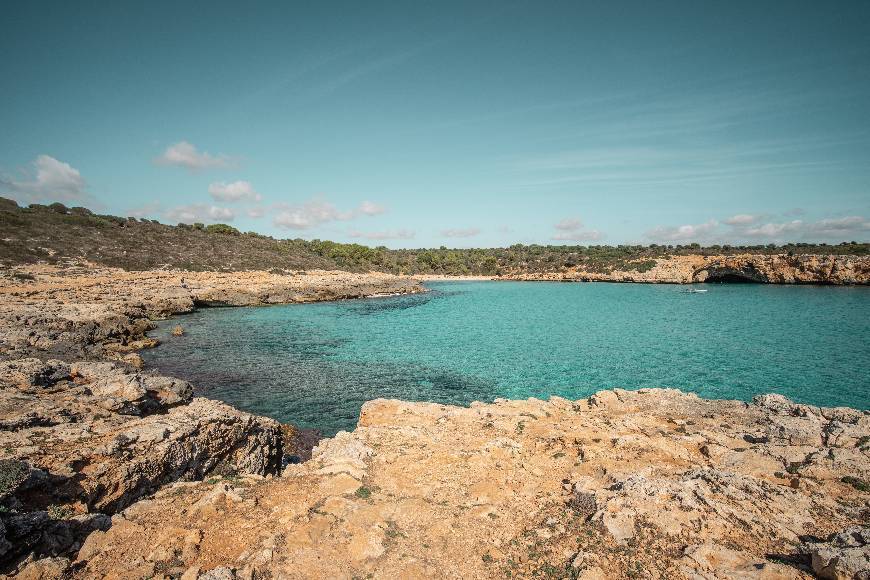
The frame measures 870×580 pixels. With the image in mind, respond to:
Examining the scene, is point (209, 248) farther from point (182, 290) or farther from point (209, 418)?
point (209, 418)

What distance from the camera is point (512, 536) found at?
6.29 metres

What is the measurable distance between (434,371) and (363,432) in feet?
41.0

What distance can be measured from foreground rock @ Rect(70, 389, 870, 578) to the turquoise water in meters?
7.93

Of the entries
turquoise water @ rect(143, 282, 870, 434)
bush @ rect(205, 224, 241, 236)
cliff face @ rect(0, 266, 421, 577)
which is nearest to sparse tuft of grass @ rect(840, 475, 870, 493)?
cliff face @ rect(0, 266, 421, 577)

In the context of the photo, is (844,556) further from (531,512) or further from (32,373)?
(32,373)

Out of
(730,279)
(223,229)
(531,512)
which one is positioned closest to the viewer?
(531,512)

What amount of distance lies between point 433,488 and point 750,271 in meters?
94.0

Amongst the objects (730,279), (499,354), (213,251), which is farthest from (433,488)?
(730,279)

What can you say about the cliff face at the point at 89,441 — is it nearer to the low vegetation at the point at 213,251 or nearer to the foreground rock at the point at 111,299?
the foreground rock at the point at 111,299

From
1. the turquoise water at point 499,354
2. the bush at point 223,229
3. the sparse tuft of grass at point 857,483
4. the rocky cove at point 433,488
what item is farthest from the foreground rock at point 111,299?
the bush at point 223,229

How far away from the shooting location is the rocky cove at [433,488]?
5.49 meters

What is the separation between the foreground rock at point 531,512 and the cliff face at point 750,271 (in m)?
84.4

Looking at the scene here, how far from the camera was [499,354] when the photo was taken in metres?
26.6

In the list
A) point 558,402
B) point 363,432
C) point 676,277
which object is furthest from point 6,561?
point 676,277
